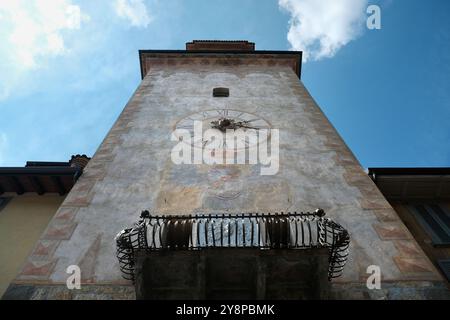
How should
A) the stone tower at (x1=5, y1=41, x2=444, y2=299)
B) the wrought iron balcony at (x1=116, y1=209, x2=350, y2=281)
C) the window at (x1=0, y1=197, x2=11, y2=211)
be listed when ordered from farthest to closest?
the window at (x1=0, y1=197, x2=11, y2=211), the stone tower at (x1=5, y1=41, x2=444, y2=299), the wrought iron balcony at (x1=116, y1=209, x2=350, y2=281)

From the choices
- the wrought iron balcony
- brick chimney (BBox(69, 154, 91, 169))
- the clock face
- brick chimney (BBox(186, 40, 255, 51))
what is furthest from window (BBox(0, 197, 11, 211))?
brick chimney (BBox(186, 40, 255, 51))

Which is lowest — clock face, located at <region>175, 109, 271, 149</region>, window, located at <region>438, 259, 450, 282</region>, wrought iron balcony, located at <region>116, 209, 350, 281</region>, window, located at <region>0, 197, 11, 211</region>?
wrought iron balcony, located at <region>116, 209, 350, 281</region>

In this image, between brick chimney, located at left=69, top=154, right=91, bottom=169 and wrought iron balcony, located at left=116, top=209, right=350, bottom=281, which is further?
brick chimney, located at left=69, top=154, right=91, bottom=169

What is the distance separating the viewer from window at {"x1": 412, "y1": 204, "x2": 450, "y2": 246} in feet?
24.7

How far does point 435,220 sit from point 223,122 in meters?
5.43

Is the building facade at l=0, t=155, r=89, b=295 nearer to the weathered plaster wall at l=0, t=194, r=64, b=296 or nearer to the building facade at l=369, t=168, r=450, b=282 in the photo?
the weathered plaster wall at l=0, t=194, r=64, b=296

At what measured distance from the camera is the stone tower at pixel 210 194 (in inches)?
229

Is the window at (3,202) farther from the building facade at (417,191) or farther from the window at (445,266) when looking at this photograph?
the window at (445,266)

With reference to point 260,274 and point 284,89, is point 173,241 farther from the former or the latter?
point 284,89

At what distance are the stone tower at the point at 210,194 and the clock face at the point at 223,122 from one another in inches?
3.6

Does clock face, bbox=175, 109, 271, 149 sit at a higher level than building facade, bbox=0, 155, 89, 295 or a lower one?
higher

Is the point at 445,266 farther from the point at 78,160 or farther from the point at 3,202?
the point at 3,202

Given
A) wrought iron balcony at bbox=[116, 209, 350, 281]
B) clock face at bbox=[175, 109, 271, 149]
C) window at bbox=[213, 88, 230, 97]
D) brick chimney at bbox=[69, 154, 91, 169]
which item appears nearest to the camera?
wrought iron balcony at bbox=[116, 209, 350, 281]

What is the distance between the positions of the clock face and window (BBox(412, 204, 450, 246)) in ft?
12.6
